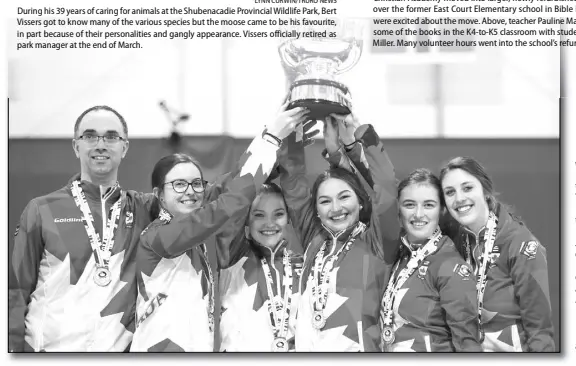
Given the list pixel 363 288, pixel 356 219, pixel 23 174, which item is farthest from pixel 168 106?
pixel 363 288

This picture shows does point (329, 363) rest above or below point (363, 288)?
below

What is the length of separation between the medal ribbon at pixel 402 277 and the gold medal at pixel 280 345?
0.43 meters

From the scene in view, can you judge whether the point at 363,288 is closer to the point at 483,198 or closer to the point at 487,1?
the point at 483,198

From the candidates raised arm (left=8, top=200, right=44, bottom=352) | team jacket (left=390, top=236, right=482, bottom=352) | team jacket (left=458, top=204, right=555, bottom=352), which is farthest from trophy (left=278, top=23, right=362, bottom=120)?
raised arm (left=8, top=200, right=44, bottom=352)

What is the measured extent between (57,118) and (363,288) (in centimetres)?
163

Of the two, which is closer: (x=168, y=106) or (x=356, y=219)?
(x=356, y=219)

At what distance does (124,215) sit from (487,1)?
6.41 ft

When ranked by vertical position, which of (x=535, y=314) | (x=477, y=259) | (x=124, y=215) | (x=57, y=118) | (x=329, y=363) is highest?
(x=57, y=118)

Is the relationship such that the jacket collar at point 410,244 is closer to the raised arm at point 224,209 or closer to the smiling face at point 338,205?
the smiling face at point 338,205

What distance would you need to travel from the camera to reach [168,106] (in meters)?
3.31

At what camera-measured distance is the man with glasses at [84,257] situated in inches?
116

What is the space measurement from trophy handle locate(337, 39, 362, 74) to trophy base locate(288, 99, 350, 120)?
0.32m

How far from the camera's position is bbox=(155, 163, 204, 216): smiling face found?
115 inches

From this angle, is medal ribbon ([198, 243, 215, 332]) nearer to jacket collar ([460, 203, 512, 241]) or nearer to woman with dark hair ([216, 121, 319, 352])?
woman with dark hair ([216, 121, 319, 352])
